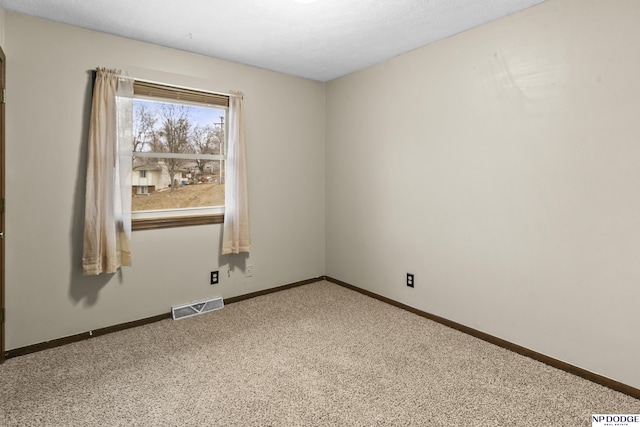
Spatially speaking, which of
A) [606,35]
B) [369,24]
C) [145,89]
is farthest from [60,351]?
[606,35]

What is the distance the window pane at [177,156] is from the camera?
3176mm

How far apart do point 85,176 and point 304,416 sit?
2.40 m

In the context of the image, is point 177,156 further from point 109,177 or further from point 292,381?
point 292,381

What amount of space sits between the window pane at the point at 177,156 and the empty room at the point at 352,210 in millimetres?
19

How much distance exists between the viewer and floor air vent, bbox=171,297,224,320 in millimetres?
3221

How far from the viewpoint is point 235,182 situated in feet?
11.4

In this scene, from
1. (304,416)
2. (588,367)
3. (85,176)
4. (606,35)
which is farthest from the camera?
(85,176)

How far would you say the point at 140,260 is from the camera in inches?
121

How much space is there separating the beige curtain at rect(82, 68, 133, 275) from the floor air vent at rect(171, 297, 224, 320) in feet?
2.14

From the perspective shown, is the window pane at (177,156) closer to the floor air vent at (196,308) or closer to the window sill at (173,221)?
the window sill at (173,221)

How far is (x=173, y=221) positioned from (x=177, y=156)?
599 mm

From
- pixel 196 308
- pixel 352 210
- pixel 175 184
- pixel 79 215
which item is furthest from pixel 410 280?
pixel 79 215

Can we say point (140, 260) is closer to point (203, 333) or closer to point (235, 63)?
point (203, 333)

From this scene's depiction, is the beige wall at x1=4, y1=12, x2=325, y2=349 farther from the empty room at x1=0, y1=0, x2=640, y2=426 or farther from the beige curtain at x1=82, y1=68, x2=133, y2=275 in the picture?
the beige curtain at x1=82, y1=68, x2=133, y2=275
